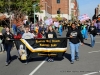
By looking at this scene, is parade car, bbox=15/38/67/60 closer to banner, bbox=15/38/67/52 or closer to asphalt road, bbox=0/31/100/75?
banner, bbox=15/38/67/52

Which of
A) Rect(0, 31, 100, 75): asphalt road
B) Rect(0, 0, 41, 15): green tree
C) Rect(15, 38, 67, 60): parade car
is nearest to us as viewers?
Rect(0, 31, 100, 75): asphalt road

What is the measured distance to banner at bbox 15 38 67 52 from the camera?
34.7 feet

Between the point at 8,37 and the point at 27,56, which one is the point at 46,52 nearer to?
the point at 27,56

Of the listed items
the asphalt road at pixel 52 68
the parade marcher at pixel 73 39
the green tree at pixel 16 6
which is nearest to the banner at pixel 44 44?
the parade marcher at pixel 73 39

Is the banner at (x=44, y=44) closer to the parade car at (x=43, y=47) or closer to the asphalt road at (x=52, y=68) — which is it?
the parade car at (x=43, y=47)

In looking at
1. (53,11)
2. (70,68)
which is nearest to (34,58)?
(70,68)

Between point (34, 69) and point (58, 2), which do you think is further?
point (58, 2)

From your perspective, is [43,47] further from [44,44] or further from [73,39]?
[73,39]

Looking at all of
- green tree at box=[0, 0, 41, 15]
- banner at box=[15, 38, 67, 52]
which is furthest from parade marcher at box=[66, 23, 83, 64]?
green tree at box=[0, 0, 41, 15]

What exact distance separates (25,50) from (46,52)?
0.90 m

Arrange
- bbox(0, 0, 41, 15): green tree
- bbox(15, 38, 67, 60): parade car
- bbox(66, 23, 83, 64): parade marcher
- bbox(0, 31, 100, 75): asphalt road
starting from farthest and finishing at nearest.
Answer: bbox(0, 0, 41, 15): green tree → bbox(15, 38, 67, 60): parade car → bbox(66, 23, 83, 64): parade marcher → bbox(0, 31, 100, 75): asphalt road

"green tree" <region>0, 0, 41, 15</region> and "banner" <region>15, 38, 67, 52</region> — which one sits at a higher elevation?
"green tree" <region>0, 0, 41, 15</region>

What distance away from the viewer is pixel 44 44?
1074 centimetres

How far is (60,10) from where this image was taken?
99.3 meters
